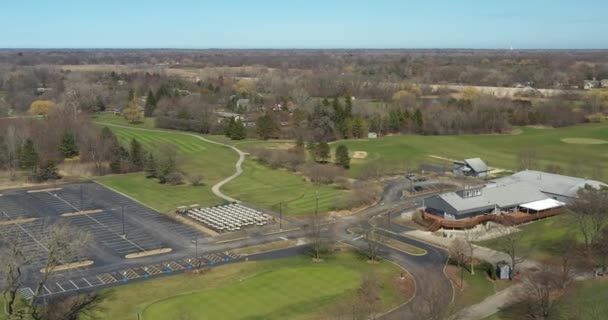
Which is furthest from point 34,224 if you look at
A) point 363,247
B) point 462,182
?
point 462,182

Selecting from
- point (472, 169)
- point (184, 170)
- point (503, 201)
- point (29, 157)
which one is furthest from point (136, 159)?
point (503, 201)

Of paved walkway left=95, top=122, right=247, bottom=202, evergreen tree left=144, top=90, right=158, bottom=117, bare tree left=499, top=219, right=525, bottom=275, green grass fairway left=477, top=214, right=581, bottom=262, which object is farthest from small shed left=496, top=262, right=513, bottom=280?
evergreen tree left=144, top=90, right=158, bottom=117

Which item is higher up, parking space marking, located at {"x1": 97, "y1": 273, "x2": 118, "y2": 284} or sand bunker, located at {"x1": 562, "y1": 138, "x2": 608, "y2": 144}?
parking space marking, located at {"x1": 97, "y1": 273, "x2": 118, "y2": 284}

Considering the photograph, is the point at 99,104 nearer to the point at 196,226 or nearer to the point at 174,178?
the point at 174,178

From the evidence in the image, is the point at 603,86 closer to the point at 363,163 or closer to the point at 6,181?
the point at 363,163

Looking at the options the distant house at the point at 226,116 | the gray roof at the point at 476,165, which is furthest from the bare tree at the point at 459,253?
the distant house at the point at 226,116

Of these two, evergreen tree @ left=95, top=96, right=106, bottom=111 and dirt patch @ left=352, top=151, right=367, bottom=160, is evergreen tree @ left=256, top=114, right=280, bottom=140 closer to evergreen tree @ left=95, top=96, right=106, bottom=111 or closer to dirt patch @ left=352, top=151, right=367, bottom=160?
dirt patch @ left=352, top=151, right=367, bottom=160
